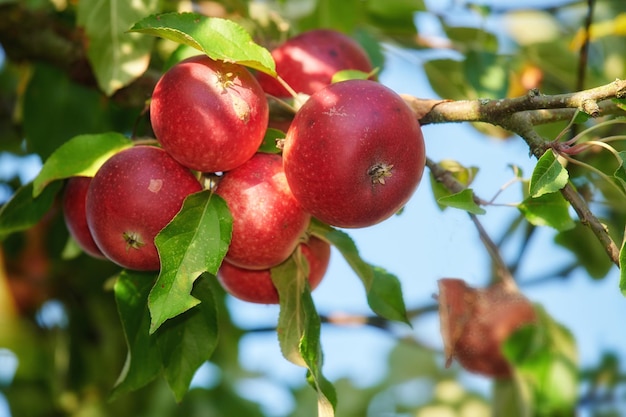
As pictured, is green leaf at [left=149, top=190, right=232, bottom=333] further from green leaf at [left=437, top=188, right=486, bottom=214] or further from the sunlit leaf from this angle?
the sunlit leaf

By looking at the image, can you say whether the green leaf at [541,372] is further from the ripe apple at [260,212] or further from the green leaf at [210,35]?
the green leaf at [210,35]

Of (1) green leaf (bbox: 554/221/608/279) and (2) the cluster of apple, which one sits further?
(1) green leaf (bbox: 554/221/608/279)

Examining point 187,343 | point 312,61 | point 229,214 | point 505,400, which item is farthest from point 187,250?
point 505,400

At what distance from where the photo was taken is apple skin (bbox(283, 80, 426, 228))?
1.40m

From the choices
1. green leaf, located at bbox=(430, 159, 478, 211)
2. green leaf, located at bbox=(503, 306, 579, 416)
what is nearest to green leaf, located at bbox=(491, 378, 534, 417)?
green leaf, located at bbox=(503, 306, 579, 416)

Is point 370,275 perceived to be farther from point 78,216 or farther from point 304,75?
point 78,216

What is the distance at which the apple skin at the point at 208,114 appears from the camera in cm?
146

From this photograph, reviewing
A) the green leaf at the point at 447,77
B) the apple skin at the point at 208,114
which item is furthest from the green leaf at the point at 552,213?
the green leaf at the point at 447,77

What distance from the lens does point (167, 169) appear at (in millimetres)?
1520

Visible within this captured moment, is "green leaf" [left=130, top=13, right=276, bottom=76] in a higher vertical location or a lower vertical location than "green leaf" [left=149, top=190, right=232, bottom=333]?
higher

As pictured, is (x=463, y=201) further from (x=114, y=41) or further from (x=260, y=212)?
(x=114, y=41)

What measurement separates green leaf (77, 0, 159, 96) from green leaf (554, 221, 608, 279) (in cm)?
143

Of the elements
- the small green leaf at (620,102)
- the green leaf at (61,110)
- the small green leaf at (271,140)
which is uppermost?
the small green leaf at (620,102)

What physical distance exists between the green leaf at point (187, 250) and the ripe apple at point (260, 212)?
0.05m
